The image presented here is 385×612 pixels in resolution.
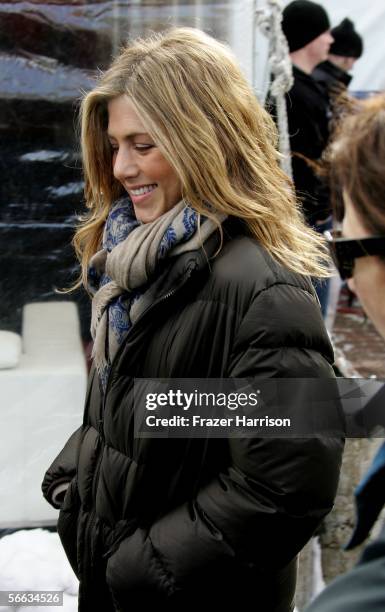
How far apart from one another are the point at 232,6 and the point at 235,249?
1534mm

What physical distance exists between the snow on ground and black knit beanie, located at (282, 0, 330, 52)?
89.6 inches

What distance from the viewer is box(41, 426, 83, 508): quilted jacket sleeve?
2.09 metres

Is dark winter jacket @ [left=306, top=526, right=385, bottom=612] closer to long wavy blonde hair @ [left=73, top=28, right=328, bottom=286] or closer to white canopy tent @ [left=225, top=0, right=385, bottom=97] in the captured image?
long wavy blonde hair @ [left=73, top=28, right=328, bottom=286]

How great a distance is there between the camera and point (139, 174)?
182 centimetres

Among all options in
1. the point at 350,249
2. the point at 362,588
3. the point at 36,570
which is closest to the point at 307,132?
the point at 36,570

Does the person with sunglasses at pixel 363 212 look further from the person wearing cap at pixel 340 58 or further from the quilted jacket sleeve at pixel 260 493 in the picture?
the person wearing cap at pixel 340 58

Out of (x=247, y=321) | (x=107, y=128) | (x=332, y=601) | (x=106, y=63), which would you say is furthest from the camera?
(x=106, y=63)

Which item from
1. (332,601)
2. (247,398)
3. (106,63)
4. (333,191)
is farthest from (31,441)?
(332,601)

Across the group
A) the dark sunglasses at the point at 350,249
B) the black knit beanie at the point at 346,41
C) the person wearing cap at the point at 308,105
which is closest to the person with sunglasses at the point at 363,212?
the dark sunglasses at the point at 350,249

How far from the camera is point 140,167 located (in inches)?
71.3

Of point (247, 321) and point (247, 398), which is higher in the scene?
point (247, 321)

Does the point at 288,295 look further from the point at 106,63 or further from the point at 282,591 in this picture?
the point at 106,63

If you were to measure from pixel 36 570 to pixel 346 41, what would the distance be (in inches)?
107

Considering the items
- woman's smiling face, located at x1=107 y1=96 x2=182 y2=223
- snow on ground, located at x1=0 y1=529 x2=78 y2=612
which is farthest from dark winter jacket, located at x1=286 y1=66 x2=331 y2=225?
woman's smiling face, located at x1=107 y1=96 x2=182 y2=223
